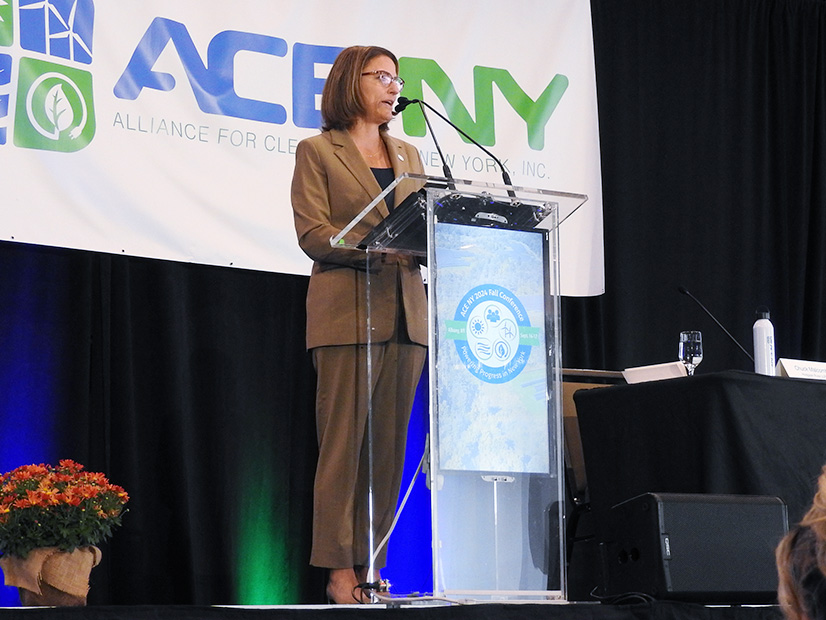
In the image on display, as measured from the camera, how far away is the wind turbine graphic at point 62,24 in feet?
12.4

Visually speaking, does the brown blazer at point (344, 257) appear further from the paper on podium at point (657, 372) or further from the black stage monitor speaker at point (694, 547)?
the paper on podium at point (657, 372)

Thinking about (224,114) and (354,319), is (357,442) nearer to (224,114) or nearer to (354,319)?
(354,319)

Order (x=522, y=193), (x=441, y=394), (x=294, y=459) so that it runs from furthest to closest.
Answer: (x=294, y=459) → (x=522, y=193) → (x=441, y=394)

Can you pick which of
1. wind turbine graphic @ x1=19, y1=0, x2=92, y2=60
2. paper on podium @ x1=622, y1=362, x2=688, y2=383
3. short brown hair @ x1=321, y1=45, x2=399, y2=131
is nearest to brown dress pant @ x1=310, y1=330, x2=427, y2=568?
short brown hair @ x1=321, y1=45, x2=399, y2=131

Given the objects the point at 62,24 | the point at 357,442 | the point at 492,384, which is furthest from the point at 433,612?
the point at 62,24

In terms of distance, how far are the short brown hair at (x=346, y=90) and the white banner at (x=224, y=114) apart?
85cm

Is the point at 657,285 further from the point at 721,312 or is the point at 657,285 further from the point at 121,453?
the point at 121,453

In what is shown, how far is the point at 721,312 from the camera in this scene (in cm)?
522

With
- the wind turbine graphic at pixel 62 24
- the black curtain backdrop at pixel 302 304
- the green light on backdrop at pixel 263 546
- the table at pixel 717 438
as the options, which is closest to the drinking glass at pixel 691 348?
A: the table at pixel 717 438

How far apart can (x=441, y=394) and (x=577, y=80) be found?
9.20 feet

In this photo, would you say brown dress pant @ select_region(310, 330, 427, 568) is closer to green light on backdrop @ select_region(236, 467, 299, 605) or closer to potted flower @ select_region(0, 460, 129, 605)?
potted flower @ select_region(0, 460, 129, 605)

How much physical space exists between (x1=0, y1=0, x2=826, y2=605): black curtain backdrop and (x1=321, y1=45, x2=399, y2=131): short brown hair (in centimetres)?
110

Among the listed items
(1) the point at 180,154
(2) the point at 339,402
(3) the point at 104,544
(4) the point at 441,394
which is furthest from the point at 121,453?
(4) the point at 441,394

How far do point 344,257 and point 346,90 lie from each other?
0.59m
